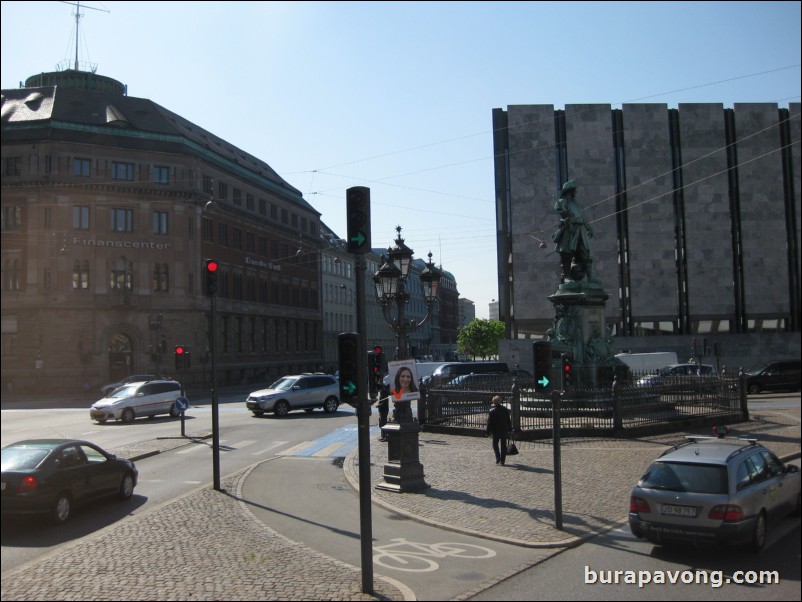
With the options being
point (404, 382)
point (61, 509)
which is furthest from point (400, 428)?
point (61, 509)

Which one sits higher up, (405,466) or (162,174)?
(162,174)

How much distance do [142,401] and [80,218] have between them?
64.8 ft

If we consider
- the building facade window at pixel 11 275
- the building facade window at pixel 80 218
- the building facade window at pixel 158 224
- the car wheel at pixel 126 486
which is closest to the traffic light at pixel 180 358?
the building facade window at pixel 158 224

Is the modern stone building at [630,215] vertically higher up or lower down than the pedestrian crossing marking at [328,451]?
higher up

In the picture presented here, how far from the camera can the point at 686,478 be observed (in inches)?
370

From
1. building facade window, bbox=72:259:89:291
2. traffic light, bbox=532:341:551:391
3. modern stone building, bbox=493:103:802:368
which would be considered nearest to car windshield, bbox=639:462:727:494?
traffic light, bbox=532:341:551:391

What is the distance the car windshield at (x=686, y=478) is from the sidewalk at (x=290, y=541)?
0.97m

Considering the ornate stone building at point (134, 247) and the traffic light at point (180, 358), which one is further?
the traffic light at point (180, 358)

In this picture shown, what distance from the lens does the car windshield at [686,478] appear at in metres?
9.07

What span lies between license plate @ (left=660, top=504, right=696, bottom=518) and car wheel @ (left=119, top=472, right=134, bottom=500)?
9518mm

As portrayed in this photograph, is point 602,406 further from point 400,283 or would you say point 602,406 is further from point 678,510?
point 678,510

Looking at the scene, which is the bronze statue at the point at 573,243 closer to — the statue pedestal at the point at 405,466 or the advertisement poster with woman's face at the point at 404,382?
the advertisement poster with woman's face at the point at 404,382

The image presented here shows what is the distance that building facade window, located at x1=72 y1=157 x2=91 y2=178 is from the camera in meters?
14.0

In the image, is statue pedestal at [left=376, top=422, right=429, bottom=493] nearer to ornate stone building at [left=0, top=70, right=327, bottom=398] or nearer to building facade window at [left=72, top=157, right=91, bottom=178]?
ornate stone building at [left=0, top=70, right=327, bottom=398]
